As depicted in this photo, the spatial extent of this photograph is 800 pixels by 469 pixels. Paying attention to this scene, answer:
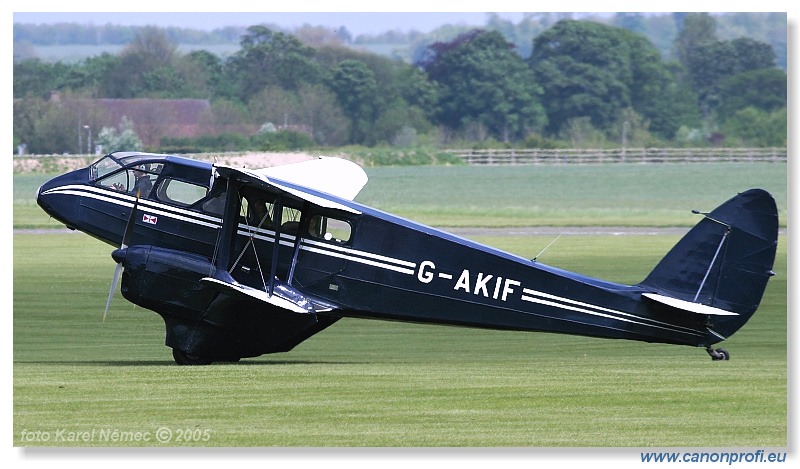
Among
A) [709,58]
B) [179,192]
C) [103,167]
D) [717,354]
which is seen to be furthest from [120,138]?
[717,354]

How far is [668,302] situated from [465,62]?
28.9 m

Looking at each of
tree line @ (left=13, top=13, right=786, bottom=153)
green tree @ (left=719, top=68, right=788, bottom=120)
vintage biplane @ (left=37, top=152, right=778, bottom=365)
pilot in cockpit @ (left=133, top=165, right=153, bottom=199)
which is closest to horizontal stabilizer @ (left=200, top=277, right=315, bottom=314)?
vintage biplane @ (left=37, top=152, right=778, bottom=365)

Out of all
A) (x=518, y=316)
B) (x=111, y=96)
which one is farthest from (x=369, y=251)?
(x=111, y=96)

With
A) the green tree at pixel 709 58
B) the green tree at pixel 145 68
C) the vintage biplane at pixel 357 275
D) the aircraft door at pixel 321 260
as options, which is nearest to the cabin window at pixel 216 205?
the vintage biplane at pixel 357 275

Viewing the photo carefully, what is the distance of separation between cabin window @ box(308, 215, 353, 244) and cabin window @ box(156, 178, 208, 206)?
1.58m

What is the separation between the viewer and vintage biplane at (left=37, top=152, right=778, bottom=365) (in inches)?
678

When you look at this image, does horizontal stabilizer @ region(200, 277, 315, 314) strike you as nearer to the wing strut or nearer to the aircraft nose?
the wing strut

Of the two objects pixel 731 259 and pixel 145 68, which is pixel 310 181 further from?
pixel 145 68

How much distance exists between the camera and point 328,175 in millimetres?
20656

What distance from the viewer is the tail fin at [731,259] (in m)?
17.0

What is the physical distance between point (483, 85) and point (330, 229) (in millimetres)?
27625

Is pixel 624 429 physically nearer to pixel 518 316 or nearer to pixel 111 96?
pixel 518 316

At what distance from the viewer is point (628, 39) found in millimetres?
45031

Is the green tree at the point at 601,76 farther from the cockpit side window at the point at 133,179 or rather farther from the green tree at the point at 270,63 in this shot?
the cockpit side window at the point at 133,179
